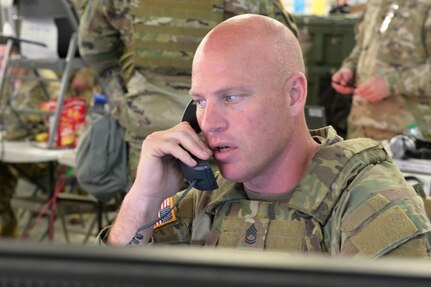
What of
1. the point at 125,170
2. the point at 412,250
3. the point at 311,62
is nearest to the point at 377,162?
the point at 412,250

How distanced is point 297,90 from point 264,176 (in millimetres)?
179

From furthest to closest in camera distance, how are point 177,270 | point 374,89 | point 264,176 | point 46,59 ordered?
1. point 46,59
2. point 374,89
3. point 264,176
4. point 177,270

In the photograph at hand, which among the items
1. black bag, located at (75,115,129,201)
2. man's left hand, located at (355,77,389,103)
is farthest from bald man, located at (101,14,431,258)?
A: man's left hand, located at (355,77,389,103)

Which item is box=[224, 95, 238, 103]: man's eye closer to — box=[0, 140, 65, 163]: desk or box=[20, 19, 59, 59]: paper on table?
box=[0, 140, 65, 163]: desk

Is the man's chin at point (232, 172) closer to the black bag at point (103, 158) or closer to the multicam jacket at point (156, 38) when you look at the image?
the multicam jacket at point (156, 38)

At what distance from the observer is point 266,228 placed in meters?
1.28

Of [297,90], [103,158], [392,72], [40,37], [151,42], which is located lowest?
[103,158]

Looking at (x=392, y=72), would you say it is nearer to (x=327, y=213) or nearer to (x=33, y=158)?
(x=33, y=158)

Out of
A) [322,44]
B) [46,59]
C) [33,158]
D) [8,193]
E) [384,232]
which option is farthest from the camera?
[322,44]

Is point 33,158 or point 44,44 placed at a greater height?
point 44,44

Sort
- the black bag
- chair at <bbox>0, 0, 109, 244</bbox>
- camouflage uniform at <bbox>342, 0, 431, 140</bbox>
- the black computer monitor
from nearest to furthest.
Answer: the black computer monitor → the black bag → camouflage uniform at <bbox>342, 0, 431, 140</bbox> → chair at <bbox>0, 0, 109, 244</bbox>

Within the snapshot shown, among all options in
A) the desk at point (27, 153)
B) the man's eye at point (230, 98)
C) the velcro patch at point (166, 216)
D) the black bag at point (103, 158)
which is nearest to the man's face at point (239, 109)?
the man's eye at point (230, 98)

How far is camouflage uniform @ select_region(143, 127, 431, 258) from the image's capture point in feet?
3.73

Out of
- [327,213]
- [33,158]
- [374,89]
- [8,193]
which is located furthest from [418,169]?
[8,193]
